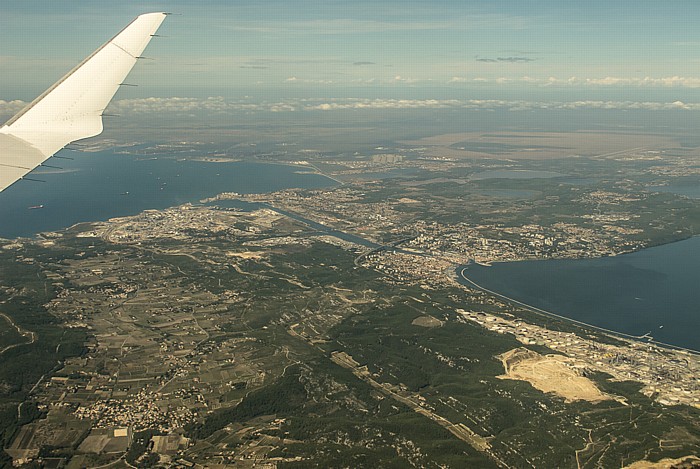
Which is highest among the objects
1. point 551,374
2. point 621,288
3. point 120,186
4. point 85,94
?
point 85,94

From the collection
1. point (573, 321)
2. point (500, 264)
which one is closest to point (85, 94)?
point (573, 321)

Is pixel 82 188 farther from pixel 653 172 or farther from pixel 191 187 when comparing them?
pixel 653 172

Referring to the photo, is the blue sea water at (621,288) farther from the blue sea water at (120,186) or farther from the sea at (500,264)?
the blue sea water at (120,186)

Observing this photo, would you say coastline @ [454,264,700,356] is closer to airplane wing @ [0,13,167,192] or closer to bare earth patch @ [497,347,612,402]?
bare earth patch @ [497,347,612,402]

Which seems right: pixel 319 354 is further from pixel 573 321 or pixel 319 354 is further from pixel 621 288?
pixel 621 288

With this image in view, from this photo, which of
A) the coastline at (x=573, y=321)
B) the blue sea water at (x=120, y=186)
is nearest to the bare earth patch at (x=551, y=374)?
the coastline at (x=573, y=321)
